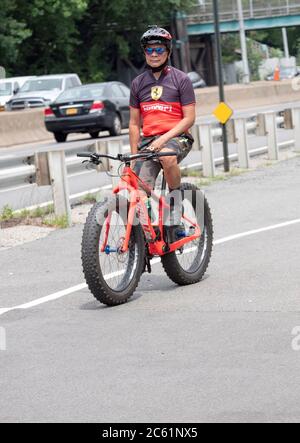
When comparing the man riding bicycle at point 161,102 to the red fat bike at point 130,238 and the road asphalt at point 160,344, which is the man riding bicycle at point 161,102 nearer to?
the red fat bike at point 130,238

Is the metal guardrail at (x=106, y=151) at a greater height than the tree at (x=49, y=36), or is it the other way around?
the tree at (x=49, y=36)

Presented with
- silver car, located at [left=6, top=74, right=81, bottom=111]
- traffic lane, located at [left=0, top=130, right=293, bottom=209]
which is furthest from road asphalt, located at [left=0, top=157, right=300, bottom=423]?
silver car, located at [left=6, top=74, right=81, bottom=111]

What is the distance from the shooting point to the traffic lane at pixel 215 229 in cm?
1060

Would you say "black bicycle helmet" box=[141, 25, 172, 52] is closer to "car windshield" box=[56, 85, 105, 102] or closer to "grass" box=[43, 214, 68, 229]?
"grass" box=[43, 214, 68, 229]

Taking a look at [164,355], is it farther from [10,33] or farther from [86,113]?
[10,33]

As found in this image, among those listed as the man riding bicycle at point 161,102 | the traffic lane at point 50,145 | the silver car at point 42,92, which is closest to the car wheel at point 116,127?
the traffic lane at point 50,145

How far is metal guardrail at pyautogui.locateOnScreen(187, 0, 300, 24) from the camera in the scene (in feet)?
269

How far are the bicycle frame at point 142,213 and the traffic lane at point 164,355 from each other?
34cm

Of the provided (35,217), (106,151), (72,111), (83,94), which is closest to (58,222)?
(35,217)

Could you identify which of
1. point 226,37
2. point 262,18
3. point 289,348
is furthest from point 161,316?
point 226,37

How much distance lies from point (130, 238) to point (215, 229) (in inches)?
174

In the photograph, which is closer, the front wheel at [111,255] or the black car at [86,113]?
the front wheel at [111,255]

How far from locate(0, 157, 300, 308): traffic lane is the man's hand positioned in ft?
4.50
